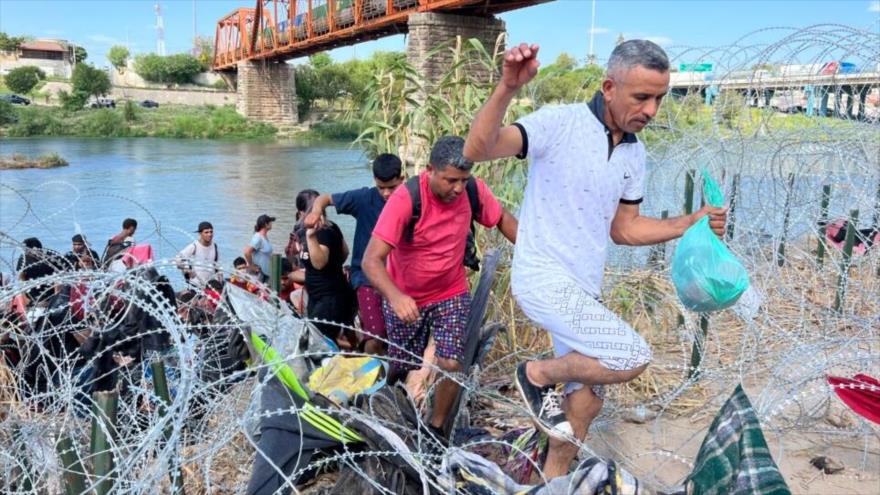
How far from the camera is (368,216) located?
376cm

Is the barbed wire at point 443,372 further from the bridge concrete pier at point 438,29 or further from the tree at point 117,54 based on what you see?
the tree at point 117,54

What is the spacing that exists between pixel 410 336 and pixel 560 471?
0.99m

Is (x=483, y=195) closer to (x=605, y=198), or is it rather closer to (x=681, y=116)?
(x=605, y=198)

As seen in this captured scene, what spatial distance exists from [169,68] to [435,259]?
7256cm

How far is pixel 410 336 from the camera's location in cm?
315

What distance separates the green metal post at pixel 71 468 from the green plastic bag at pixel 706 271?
6.49 feet

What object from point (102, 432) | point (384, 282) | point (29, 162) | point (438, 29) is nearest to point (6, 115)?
point (29, 162)

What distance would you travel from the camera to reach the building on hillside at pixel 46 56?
78.0 metres

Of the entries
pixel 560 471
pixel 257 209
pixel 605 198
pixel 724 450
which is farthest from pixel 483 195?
pixel 257 209

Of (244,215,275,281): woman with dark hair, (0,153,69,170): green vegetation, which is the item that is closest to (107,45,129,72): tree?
(0,153,69,170): green vegetation

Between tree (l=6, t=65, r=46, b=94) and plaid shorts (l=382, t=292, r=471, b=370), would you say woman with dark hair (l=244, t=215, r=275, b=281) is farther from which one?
tree (l=6, t=65, r=46, b=94)

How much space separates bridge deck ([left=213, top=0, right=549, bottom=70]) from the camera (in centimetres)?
2195

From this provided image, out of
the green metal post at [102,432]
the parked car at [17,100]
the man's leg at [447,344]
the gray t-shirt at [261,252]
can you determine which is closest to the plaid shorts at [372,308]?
the man's leg at [447,344]

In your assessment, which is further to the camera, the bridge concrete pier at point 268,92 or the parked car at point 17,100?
the parked car at point 17,100
